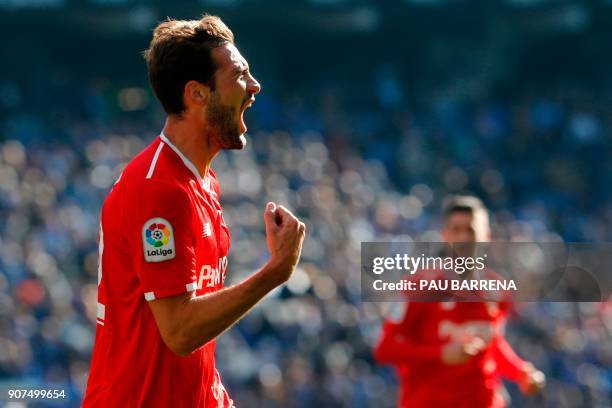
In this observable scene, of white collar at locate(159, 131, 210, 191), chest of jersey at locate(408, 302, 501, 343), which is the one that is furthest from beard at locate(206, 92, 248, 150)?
chest of jersey at locate(408, 302, 501, 343)

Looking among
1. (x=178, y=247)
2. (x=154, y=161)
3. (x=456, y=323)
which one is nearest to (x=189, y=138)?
(x=154, y=161)

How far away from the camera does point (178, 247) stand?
337cm

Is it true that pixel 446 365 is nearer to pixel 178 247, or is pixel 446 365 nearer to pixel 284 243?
pixel 284 243

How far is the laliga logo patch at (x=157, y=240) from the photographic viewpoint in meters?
3.34

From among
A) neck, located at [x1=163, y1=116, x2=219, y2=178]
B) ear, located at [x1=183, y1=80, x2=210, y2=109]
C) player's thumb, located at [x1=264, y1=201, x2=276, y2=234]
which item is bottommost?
player's thumb, located at [x1=264, y1=201, x2=276, y2=234]

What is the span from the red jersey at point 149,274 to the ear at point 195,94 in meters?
0.15

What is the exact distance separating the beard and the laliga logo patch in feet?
1.44

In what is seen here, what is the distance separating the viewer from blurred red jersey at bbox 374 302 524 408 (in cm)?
638

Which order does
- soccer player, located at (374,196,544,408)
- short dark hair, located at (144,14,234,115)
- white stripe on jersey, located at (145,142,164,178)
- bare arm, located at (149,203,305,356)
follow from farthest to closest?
1. soccer player, located at (374,196,544,408)
2. short dark hair, located at (144,14,234,115)
3. white stripe on jersey, located at (145,142,164,178)
4. bare arm, located at (149,203,305,356)

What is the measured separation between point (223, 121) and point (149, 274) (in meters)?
0.59

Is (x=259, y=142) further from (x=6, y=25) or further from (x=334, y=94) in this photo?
(x=6, y=25)

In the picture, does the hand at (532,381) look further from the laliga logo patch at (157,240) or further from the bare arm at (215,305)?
the laliga logo patch at (157,240)

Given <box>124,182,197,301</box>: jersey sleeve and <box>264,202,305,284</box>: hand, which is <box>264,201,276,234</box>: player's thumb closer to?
<box>264,202,305,284</box>: hand

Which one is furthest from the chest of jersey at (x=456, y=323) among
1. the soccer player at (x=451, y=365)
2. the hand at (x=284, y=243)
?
the hand at (x=284, y=243)
